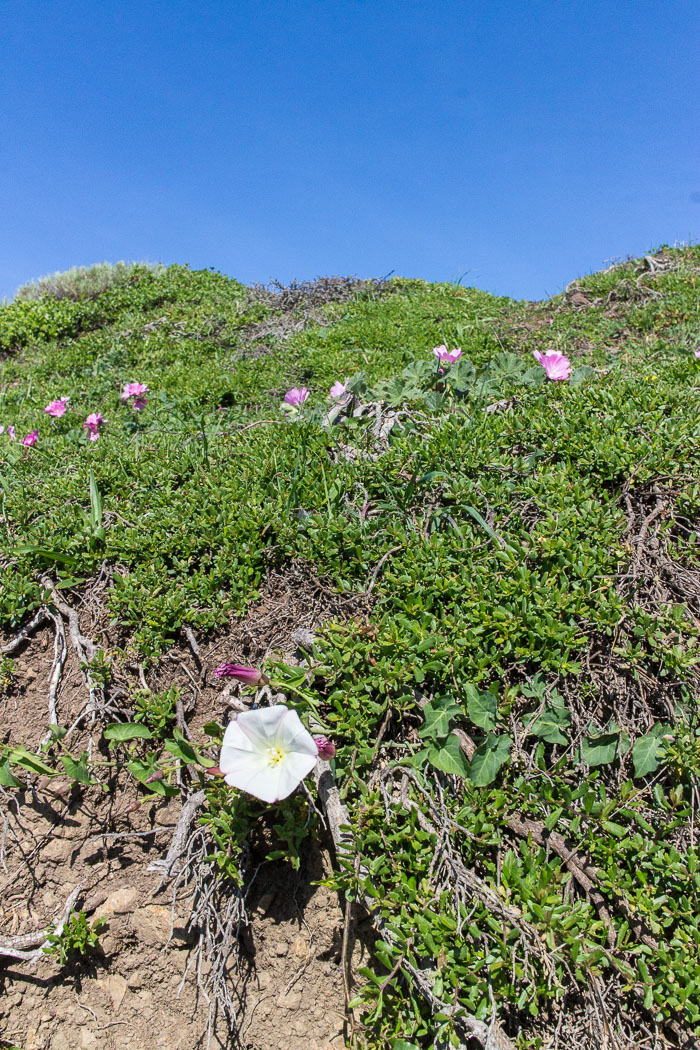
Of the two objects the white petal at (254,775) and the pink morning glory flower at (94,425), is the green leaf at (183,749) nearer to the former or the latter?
the white petal at (254,775)

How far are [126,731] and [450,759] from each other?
120 cm

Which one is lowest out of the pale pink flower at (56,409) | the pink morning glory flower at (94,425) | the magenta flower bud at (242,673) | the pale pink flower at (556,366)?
the magenta flower bud at (242,673)

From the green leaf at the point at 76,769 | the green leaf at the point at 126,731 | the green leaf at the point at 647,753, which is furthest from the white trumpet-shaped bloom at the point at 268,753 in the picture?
the green leaf at the point at 647,753

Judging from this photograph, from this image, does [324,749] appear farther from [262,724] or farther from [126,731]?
[126,731]

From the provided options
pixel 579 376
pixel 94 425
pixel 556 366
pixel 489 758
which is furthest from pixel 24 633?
pixel 579 376

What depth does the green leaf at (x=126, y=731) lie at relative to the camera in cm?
244

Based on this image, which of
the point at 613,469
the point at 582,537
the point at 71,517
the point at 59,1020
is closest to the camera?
the point at 59,1020

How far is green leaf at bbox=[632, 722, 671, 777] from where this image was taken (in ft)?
6.99

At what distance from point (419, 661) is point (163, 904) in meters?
1.28

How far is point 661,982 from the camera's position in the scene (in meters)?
1.89

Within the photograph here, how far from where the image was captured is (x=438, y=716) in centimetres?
222

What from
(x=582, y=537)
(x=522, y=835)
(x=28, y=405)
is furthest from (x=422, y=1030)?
(x=28, y=405)

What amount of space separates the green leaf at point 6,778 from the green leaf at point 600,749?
210 cm

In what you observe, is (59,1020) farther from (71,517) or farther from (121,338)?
(121,338)
